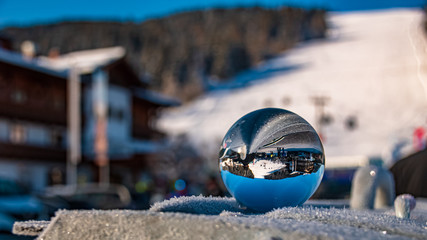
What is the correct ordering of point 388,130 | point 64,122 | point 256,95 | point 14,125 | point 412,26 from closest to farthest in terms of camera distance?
point 14,125 < point 64,122 < point 388,130 < point 256,95 < point 412,26

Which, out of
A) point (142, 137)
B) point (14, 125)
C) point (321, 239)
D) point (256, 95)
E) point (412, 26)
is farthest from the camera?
point (412, 26)

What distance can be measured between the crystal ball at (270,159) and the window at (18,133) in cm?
3464

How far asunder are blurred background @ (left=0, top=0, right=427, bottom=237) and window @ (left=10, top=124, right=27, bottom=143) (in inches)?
2.9

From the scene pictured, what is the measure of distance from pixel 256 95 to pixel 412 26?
6371cm

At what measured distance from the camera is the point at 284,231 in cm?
232

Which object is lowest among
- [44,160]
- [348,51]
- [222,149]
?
[44,160]

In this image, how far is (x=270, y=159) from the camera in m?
3.55

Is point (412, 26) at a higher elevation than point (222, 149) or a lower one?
higher

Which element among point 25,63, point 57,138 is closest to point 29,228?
point 25,63

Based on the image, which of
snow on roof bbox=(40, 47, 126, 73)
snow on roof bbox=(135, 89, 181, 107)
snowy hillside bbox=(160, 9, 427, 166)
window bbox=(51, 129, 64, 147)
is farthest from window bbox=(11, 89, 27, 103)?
snowy hillside bbox=(160, 9, 427, 166)

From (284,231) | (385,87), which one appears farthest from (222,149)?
(385,87)

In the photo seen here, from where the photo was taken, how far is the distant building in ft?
118

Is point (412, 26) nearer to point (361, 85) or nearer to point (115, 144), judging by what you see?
point (361, 85)

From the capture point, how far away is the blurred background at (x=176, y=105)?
25094 millimetres
